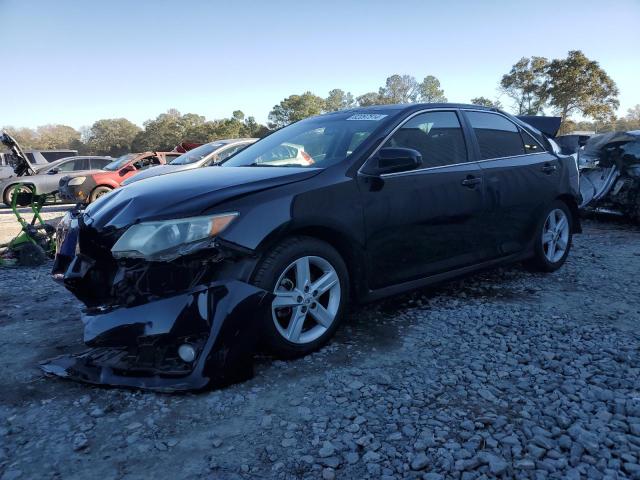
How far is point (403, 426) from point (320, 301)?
41.6 inches

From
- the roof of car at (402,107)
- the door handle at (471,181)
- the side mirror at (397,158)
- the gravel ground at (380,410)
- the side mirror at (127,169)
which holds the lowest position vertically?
the gravel ground at (380,410)

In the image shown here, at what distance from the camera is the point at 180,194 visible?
8.92 feet

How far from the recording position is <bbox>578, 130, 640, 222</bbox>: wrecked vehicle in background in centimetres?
728

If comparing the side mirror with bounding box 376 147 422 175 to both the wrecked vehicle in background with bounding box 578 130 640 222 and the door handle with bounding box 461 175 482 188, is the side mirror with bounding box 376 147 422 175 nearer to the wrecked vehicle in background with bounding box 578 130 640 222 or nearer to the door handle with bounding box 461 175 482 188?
the door handle with bounding box 461 175 482 188

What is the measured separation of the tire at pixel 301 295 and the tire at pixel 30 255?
429 cm

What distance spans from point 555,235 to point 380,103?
143ft

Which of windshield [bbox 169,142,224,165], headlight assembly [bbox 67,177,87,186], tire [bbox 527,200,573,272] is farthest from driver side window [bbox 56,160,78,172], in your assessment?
tire [bbox 527,200,573,272]

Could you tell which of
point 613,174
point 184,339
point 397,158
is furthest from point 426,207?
point 613,174

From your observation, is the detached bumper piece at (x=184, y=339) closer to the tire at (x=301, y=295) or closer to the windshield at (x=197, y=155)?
the tire at (x=301, y=295)

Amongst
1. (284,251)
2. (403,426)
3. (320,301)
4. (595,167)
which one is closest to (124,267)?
(284,251)

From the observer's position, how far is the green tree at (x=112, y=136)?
64750 mm

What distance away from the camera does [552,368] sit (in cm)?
268

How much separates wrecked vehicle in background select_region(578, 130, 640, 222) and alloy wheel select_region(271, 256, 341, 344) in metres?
6.03

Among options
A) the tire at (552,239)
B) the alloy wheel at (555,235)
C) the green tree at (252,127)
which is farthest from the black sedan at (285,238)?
the green tree at (252,127)
